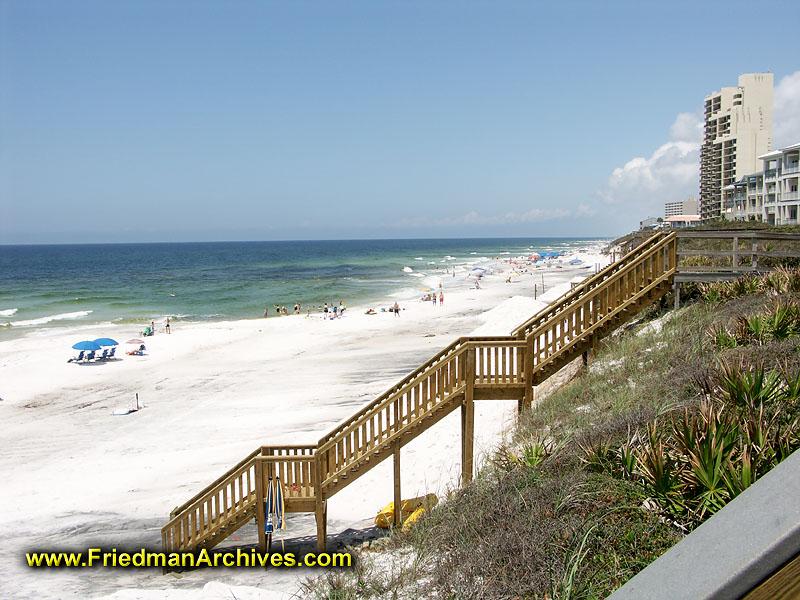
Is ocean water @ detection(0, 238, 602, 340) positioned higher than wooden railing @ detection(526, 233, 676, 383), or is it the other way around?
wooden railing @ detection(526, 233, 676, 383)

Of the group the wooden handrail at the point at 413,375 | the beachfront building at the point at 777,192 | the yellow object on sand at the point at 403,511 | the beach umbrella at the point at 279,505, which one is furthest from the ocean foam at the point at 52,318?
the beachfront building at the point at 777,192

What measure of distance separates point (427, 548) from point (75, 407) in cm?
1931

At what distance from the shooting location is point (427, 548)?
551 cm

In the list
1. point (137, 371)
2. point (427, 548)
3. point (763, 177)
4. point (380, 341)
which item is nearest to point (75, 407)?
point (137, 371)

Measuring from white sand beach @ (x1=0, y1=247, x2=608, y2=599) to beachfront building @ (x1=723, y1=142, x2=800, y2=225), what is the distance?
37.3m

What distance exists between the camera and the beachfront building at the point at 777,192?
51.0 m

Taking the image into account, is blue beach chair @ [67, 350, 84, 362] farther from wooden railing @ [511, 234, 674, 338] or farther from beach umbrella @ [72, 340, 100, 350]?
wooden railing @ [511, 234, 674, 338]

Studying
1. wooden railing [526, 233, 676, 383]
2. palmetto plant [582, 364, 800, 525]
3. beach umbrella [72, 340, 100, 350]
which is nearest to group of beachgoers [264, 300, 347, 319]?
beach umbrella [72, 340, 100, 350]

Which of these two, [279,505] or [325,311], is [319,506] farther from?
[325,311]

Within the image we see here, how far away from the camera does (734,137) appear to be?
97750 millimetres

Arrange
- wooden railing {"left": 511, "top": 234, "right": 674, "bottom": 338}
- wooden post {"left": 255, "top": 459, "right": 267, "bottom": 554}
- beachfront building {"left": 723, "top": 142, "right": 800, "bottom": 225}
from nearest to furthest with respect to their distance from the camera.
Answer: wooden post {"left": 255, "top": 459, "right": 267, "bottom": 554}
wooden railing {"left": 511, "top": 234, "right": 674, "bottom": 338}
beachfront building {"left": 723, "top": 142, "right": 800, "bottom": 225}

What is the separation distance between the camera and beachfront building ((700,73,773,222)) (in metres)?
96.0

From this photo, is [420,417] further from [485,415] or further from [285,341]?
[285,341]

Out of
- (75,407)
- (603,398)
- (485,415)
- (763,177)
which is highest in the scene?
(763,177)
